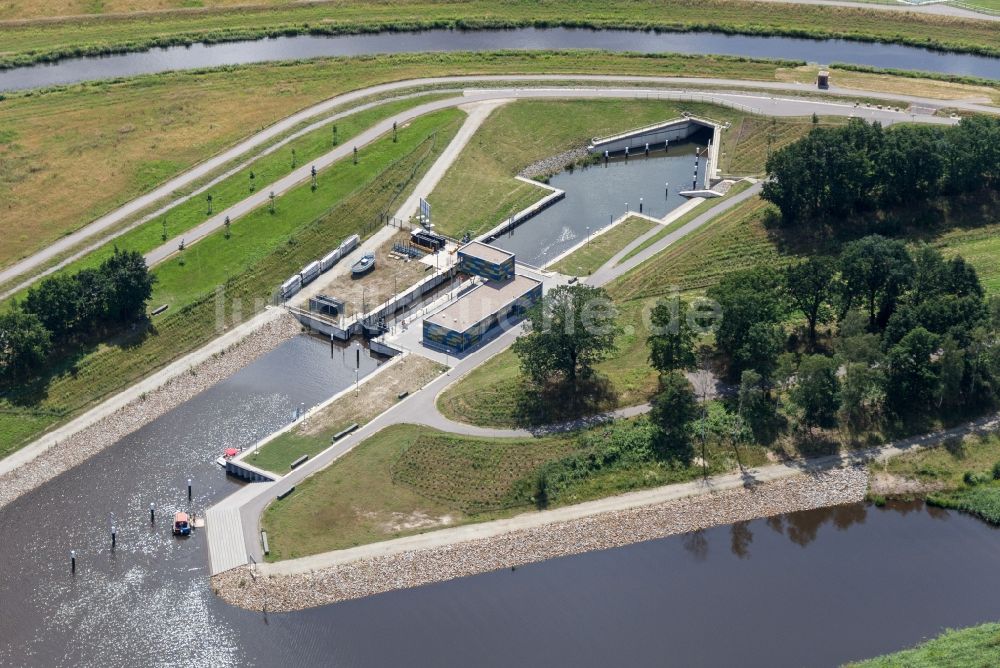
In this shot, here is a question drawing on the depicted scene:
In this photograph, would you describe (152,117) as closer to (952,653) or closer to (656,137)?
(656,137)

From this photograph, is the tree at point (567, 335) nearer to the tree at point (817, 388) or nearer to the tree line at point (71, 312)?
the tree at point (817, 388)

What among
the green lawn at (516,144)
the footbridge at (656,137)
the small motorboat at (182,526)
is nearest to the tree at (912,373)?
the green lawn at (516,144)

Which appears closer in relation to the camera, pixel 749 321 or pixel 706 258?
pixel 749 321

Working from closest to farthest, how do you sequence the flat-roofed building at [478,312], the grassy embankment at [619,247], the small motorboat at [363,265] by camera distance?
the grassy embankment at [619,247] → the flat-roofed building at [478,312] → the small motorboat at [363,265]

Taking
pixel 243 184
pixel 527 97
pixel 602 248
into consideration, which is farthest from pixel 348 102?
pixel 602 248

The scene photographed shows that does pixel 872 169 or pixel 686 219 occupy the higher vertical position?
pixel 872 169

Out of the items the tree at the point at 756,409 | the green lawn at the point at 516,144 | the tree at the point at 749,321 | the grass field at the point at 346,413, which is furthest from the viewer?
the green lawn at the point at 516,144
